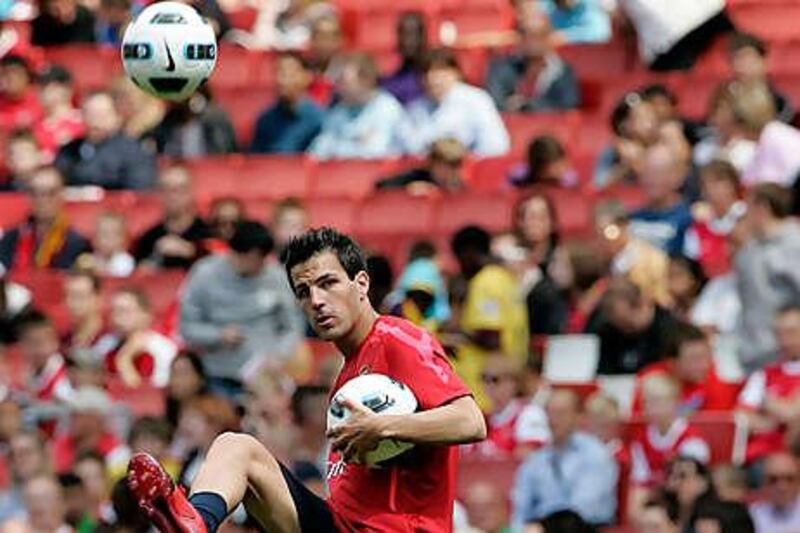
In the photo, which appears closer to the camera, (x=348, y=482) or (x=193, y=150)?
(x=348, y=482)

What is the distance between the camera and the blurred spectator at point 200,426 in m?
15.0

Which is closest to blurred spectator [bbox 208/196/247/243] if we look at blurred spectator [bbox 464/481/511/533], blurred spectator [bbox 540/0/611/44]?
blurred spectator [bbox 540/0/611/44]

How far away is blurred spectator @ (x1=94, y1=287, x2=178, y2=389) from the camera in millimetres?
16516

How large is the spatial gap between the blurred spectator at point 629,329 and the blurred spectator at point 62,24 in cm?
644

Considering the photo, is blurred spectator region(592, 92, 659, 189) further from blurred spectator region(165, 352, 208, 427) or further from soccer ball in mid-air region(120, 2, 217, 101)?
soccer ball in mid-air region(120, 2, 217, 101)

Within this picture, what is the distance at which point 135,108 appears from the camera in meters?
19.3

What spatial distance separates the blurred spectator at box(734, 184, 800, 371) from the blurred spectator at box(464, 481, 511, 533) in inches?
62.5

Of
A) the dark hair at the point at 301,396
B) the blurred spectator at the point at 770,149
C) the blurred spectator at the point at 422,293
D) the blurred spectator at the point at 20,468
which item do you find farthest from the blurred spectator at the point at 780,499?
the blurred spectator at the point at 20,468

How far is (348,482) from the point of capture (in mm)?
10656

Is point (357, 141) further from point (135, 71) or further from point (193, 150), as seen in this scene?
point (135, 71)

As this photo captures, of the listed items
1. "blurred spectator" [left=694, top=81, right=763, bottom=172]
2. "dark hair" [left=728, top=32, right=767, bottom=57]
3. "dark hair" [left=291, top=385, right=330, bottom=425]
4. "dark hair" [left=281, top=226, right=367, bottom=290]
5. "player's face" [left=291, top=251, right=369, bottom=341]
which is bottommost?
"dark hair" [left=291, top=385, right=330, bottom=425]

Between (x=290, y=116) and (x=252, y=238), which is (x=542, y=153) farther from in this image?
(x=290, y=116)

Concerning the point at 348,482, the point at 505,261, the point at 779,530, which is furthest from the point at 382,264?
the point at 348,482

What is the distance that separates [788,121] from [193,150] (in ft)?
13.1
